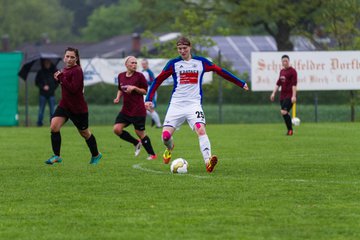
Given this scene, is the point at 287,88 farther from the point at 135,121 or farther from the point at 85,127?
the point at 85,127

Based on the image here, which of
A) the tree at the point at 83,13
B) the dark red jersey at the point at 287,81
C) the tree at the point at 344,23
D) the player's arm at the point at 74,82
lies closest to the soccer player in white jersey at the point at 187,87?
the player's arm at the point at 74,82

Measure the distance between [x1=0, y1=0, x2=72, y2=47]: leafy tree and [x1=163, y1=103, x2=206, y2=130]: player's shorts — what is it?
98.7 meters

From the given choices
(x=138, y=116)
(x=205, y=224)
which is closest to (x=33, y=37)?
(x=138, y=116)

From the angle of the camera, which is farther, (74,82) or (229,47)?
(229,47)

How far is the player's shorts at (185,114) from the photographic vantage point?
14.4 metres

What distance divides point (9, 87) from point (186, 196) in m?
20.8

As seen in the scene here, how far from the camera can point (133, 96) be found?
17297 millimetres

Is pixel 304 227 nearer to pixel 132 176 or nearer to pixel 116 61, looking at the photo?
pixel 132 176

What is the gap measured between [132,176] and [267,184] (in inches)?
84.7

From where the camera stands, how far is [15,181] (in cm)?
1309

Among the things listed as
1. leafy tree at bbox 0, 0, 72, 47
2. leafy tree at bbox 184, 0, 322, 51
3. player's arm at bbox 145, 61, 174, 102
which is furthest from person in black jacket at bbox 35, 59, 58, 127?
leafy tree at bbox 0, 0, 72, 47

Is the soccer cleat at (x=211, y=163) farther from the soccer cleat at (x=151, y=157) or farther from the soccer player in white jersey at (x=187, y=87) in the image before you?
the soccer cleat at (x=151, y=157)

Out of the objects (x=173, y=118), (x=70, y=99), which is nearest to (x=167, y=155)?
(x=173, y=118)

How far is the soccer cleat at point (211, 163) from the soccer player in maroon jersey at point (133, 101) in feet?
10.4
